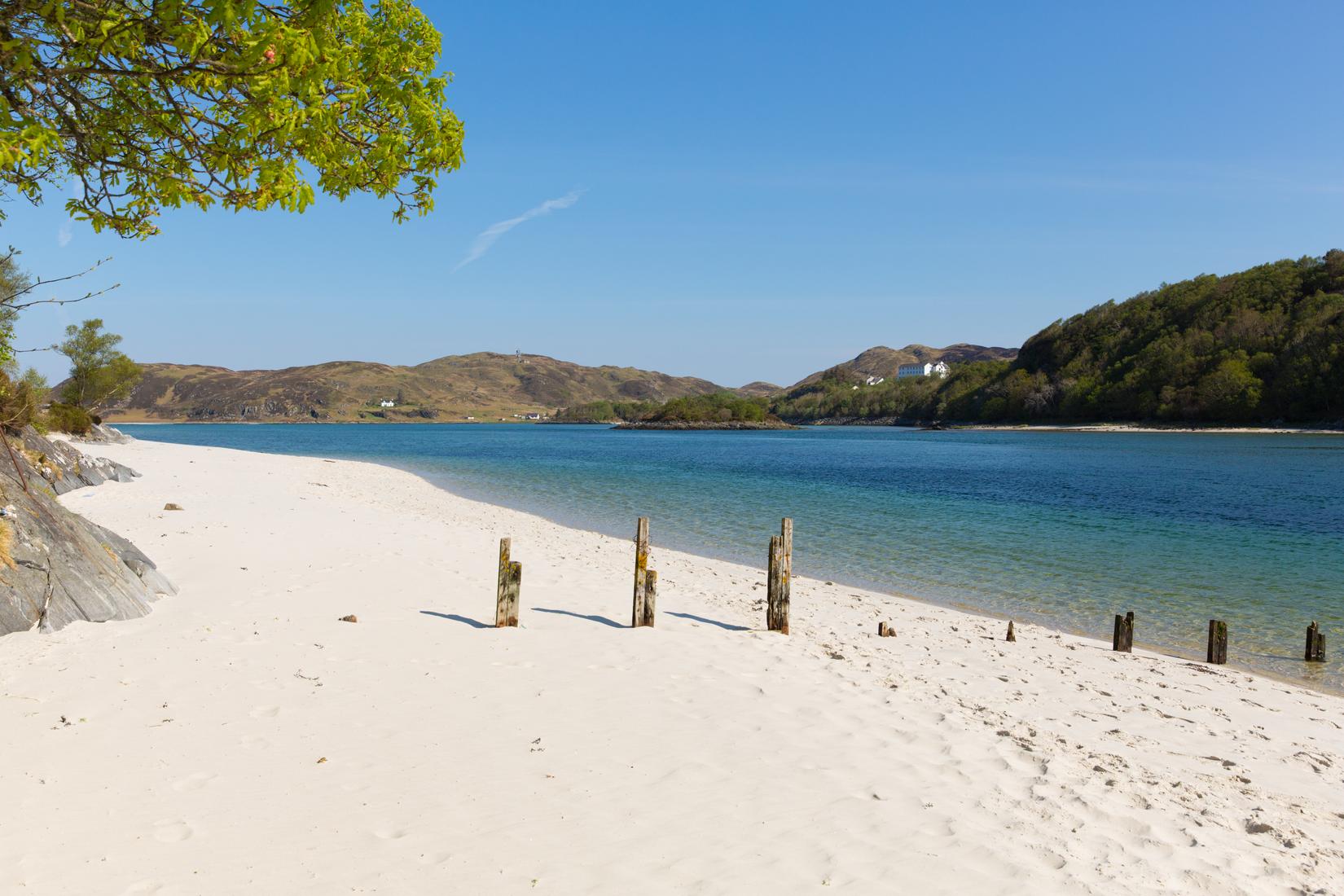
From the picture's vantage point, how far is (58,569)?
9.10 m

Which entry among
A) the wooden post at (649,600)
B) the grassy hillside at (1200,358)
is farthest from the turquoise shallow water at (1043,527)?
the grassy hillside at (1200,358)

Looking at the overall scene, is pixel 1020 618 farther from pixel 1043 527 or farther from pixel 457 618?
pixel 1043 527

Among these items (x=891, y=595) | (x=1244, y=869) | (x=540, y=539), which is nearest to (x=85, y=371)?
(x=540, y=539)

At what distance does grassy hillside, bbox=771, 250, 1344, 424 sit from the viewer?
123 meters

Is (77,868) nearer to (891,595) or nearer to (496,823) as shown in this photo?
(496,823)

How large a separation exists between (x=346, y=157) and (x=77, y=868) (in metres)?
5.23

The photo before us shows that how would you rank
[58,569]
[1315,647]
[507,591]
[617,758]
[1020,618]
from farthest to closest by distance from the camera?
[1020,618]
[1315,647]
[507,591]
[58,569]
[617,758]

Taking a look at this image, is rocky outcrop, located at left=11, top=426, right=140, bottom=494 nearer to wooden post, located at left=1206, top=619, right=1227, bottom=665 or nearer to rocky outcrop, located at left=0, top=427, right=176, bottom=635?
rocky outcrop, located at left=0, top=427, right=176, bottom=635

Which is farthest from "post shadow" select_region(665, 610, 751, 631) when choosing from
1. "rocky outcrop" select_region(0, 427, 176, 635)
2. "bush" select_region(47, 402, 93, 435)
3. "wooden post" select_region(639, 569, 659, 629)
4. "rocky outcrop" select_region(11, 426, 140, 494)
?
"bush" select_region(47, 402, 93, 435)

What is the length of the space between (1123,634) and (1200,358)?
524 ft

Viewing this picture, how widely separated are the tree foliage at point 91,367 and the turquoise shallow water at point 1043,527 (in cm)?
2153

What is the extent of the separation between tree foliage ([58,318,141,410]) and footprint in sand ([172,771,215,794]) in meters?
67.4

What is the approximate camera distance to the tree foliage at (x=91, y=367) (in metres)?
59.3

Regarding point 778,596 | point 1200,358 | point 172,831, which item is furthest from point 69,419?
point 1200,358
